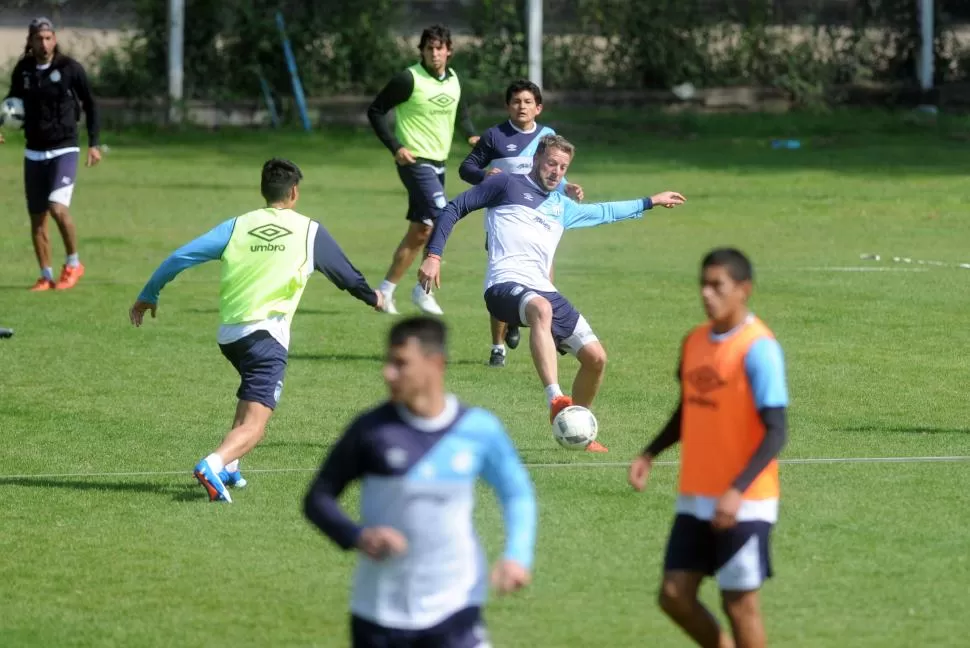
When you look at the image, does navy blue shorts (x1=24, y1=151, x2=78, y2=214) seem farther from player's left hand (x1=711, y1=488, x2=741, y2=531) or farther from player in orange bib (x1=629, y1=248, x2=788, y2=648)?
player's left hand (x1=711, y1=488, x2=741, y2=531)

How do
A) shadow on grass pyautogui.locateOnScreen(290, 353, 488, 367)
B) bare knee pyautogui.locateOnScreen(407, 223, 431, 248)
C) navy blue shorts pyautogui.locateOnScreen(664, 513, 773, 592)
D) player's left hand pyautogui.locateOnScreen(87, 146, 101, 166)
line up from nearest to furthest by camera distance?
navy blue shorts pyautogui.locateOnScreen(664, 513, 773, 592)
shadow on grass pyautogui.locateOnScreen(290, 353, 488, 367)
bare knee pyautogui.locateOnScreen(407, 223, 431, 248)
player's left hand pyautogui.locateOnScreen(87, 146, 101, 166)

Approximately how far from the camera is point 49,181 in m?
17.2

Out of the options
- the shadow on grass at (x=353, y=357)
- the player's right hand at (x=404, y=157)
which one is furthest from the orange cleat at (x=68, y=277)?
the shadow on grass at (x=353, y=357)

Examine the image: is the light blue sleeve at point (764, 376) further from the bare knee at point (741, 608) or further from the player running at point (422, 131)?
the player running at point (422, 131)

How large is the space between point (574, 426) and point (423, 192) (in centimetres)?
624

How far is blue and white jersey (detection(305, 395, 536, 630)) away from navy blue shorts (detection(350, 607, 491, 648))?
0.07 feet

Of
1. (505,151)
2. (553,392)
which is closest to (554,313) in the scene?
(553,392)

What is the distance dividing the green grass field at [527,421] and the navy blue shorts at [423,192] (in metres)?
0.97

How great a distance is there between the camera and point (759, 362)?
20.0ft

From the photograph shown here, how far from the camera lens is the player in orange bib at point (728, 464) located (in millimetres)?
6082

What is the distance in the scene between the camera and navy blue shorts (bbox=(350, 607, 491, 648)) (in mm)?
5262

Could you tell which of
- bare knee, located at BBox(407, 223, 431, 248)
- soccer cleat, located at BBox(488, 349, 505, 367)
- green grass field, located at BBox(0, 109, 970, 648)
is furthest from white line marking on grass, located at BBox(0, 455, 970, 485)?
bare knee, located at BBox(407, 223, 431, 248)

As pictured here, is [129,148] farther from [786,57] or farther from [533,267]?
[533,267]

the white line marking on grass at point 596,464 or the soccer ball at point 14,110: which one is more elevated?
the soccer ball at point 14,110
